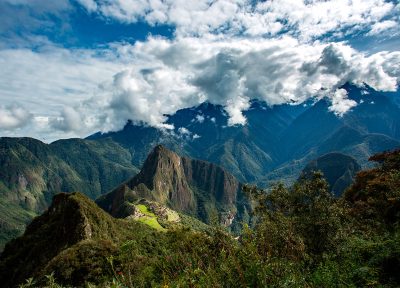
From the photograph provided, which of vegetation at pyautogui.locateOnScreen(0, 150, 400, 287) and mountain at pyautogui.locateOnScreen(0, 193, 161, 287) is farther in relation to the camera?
mountain at pyautogui.locateOnScreen(0, 193, 161, 287)

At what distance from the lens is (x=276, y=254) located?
536 inches

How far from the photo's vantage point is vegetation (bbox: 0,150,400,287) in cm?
1173

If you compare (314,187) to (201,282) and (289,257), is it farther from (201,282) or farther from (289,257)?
(201,282)

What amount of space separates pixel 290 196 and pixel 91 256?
3024 cm

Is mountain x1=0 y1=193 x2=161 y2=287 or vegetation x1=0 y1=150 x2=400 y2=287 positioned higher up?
mountain x1=0 y1=193 x2=161 y2=287

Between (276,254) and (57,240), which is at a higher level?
(57,240)

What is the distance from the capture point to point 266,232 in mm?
16484

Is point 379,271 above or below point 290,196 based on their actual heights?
below

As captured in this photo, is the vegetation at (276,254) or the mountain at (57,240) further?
the mountain at (57,240)

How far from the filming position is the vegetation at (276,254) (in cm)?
1173

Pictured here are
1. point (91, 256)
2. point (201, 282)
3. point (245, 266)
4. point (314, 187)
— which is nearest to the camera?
point (201, 282)

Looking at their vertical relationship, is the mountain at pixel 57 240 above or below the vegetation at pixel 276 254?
above

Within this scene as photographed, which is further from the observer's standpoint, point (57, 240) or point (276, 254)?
point (57, 240)

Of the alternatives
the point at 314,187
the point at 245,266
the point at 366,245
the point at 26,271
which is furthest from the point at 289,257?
the point at 26,271
